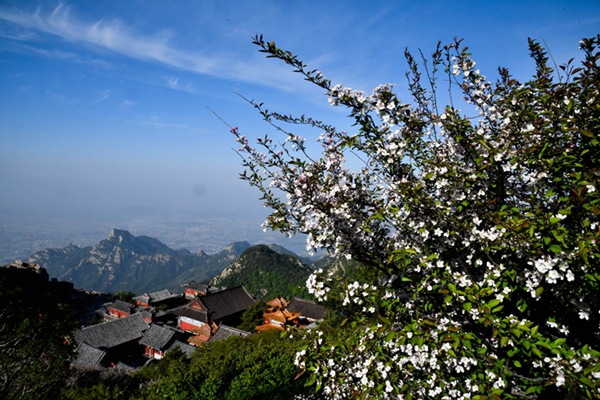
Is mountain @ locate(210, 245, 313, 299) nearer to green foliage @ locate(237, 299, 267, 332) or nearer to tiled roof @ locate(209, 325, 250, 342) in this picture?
green foliage @ locate(237, 299, 267, 332)

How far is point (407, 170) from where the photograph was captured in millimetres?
3578

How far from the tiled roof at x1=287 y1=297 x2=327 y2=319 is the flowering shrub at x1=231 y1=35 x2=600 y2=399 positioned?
106 feet

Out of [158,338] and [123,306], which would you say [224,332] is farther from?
[123,306]

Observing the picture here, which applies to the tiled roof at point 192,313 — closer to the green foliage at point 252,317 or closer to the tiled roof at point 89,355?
the green foliage at point 252,317

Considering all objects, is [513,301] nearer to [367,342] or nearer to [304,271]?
[367,342]

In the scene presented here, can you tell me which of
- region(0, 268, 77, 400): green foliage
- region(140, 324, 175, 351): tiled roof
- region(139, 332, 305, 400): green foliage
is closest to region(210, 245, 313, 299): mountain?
region(140, 324, 175, 351): tiled roof

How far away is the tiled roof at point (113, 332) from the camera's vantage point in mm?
27703

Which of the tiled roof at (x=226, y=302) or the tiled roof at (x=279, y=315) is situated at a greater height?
the tiled roof at (x=279, y=315)

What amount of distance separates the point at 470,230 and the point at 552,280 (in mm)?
767

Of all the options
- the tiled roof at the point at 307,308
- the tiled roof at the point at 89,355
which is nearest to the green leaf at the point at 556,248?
the tiled roof at the point at 89,355

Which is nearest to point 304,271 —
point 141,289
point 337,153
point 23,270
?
point 23,270

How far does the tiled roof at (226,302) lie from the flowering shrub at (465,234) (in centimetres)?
3453

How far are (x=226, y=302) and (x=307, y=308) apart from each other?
9749mm

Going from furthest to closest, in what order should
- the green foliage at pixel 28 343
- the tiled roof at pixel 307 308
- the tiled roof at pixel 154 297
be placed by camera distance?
the tiled roof at pixel 154 297, the tiled roof at pixel 307 308, the green foliage at pixel 28 343
